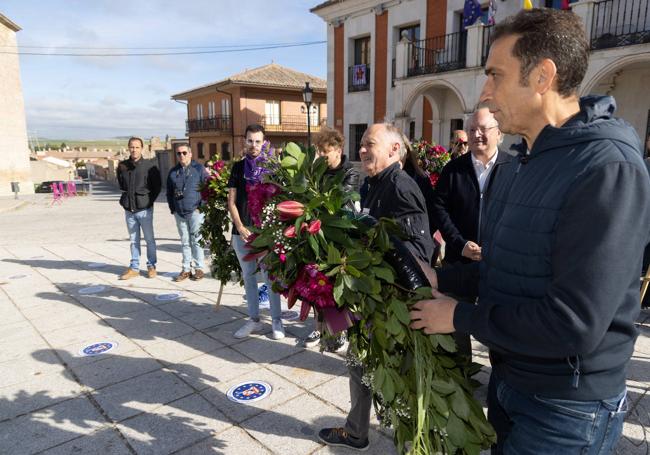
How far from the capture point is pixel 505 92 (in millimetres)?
1315

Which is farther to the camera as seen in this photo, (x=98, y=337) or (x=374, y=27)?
(x=374, y=27)

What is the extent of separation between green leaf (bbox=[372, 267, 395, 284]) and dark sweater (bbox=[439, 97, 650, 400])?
293 mm

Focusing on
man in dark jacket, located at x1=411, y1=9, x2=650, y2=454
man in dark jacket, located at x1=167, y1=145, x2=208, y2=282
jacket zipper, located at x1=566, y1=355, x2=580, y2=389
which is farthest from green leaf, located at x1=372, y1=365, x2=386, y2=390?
man in dark jacket, located at x1=167, y1=145, x2=208, y2=282

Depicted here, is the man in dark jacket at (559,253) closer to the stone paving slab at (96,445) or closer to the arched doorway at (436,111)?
the stone paving slab at (96,445)

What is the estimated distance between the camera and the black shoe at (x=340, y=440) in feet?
8.61

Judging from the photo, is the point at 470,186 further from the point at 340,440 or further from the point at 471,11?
the point at 471,11

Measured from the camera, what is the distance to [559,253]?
3.65ft

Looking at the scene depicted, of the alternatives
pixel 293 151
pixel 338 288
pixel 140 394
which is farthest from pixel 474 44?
pixel 338 288

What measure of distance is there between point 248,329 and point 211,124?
108 ft

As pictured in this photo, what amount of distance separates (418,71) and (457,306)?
15597 millimetres

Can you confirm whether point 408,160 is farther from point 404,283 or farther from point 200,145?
point 200,145

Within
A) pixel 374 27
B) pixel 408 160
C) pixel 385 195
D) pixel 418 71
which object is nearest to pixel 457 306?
pixel 385 195

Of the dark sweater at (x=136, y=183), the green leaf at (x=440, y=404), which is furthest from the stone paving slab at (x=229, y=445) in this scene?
the dark sweater at (x=136, y=183)

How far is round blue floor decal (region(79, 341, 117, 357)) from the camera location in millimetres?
4094
